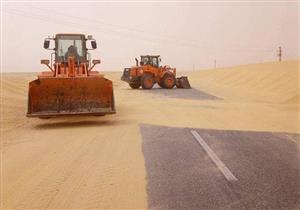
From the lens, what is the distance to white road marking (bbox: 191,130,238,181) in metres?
6.01

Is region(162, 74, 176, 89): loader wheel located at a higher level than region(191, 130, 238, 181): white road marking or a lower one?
higher

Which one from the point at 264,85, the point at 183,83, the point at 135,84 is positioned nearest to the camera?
the point at 135,84

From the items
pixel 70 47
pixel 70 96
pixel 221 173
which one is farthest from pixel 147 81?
pixel 221 173

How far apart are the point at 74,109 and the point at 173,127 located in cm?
303

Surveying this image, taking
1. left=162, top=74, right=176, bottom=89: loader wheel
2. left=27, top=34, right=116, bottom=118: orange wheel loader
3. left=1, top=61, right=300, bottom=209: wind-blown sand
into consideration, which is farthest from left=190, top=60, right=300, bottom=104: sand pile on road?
left=27, top=34, right=116, bottom=118: orange wheel loader

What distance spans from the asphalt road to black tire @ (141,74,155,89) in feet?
71.1

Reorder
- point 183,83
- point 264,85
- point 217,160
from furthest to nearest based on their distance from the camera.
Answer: point 264,85, point 183,83, point 217,160

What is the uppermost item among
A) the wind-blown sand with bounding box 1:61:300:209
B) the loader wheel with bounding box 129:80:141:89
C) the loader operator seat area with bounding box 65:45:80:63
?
the loader operator seat area with bounding box 65:45:80:63

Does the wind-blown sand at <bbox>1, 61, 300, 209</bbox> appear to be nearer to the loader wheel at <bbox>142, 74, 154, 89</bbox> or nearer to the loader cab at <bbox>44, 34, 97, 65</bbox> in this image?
the loader cab at <bbox>44, 34, 97, 65</bbox>

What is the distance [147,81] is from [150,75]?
0.56 meters

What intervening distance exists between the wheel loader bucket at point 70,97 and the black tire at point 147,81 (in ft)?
62.8

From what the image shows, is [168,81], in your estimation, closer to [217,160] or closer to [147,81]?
[147,81]

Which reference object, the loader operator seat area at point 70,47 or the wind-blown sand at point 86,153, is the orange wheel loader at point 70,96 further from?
the loader operator seat area at point 70,47

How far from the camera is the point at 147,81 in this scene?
31.4 m
